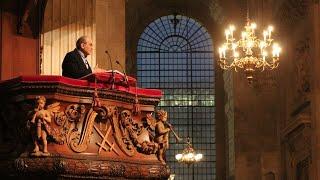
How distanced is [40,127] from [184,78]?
104 ft

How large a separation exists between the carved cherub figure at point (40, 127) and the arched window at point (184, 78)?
29746mm

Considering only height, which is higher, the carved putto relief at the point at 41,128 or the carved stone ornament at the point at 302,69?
the carved stone ornament at the point at 302,69

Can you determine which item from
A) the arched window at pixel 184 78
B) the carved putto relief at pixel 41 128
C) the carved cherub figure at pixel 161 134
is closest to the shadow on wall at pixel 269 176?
the arched window at pixel 184 78

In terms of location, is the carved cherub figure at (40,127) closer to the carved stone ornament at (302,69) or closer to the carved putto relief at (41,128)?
the carved putto relief at (41,128)

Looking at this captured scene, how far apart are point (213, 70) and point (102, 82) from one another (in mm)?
30610

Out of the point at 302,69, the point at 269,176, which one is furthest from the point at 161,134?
the point at 269,176

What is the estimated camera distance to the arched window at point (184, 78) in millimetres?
37656

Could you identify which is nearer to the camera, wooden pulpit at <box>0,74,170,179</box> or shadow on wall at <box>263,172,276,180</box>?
wooden pulpit at <box>0,74,170,179</box>

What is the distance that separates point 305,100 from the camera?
973 inches

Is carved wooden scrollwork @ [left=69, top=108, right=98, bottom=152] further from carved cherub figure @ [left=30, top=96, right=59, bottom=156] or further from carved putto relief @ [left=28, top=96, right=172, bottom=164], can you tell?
carved cherub figure @ [left=30, top=96, right=59, bottom=156]

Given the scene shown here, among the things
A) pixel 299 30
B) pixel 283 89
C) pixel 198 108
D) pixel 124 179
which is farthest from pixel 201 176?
pixel 124 179

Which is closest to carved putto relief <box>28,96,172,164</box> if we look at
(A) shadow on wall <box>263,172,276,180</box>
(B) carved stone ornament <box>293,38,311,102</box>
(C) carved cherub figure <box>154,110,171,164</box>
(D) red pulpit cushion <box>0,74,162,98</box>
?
(C) carved cherub figure <box>154,110,171,164</box>

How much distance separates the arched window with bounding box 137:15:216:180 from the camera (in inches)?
1483

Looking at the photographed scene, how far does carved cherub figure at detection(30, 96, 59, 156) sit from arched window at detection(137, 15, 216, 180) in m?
29.7
